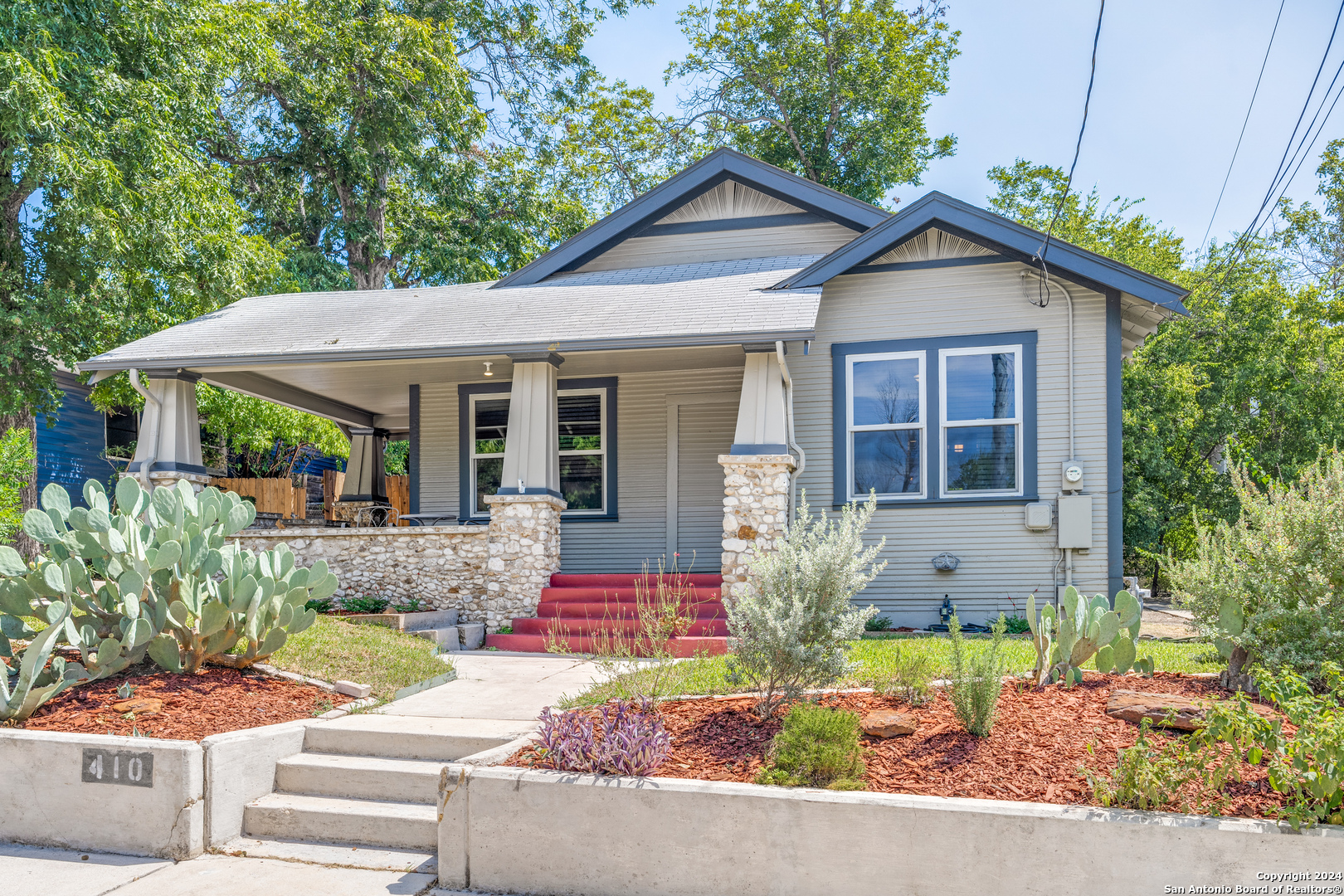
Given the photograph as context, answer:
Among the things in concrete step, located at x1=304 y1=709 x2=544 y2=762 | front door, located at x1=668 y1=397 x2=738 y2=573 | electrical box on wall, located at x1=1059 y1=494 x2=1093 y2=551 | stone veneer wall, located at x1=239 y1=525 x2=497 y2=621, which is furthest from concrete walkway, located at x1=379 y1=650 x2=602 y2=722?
electrical box on wall, located at x1=1059 y1=494 x2=1093 y2=551

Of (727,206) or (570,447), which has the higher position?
(727,206)

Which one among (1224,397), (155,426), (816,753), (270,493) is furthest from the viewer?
(1224,397)

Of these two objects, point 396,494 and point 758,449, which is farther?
point 396,494

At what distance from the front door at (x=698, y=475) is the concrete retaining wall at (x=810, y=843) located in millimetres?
7596

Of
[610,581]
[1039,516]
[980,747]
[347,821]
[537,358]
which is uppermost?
[537,358]

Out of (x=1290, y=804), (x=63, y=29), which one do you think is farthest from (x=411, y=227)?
(x=1290, y=804)

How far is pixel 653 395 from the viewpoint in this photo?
1205 centimetres

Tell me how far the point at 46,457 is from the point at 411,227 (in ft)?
32.0

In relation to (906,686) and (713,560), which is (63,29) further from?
(906,686)

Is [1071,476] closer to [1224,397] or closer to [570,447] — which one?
[570,447]

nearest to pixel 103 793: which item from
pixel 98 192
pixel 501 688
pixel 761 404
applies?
pixel 501 688

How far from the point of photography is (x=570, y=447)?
12.2m

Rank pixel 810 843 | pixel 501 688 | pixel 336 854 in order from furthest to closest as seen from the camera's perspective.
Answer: pixel 501 688, pixel 336 854, pixel 810 843

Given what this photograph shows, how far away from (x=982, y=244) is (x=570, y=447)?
5811 millimetres
